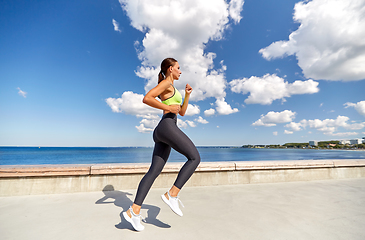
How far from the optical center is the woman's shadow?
2026mm

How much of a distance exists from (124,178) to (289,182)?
12.1 feet

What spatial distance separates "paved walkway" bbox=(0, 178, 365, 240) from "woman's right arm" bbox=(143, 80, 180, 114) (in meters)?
1.25

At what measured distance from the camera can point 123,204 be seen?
8.96ft

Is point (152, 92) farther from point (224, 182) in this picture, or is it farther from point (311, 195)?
point (311, 195)

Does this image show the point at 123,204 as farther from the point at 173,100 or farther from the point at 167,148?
the point at 173,100

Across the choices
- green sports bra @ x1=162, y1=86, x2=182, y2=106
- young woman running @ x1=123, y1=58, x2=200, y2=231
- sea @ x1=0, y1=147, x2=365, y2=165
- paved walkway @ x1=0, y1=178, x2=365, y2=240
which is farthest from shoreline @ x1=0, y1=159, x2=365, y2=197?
sea @ x1=0, y1=147, x2=365, y2=165

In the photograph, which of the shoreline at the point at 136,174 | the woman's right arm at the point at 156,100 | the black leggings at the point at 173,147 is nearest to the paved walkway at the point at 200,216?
the shoreline at the point at 136,174

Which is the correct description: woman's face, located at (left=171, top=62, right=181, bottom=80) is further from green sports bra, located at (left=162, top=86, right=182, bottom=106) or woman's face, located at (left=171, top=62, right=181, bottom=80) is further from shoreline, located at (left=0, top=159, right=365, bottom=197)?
shoreline, located at (left=0, top=159, right=365, bottom=197)

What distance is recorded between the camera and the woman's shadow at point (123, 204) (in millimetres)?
2026

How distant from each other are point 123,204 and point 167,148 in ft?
4.33

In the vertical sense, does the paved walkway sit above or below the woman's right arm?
below

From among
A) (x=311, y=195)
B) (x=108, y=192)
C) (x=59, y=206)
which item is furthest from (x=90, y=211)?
(x=311, y=195)

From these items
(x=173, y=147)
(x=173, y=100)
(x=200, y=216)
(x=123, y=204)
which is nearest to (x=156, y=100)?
(x=173, y=100)

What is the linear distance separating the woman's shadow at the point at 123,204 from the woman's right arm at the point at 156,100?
127 cm
